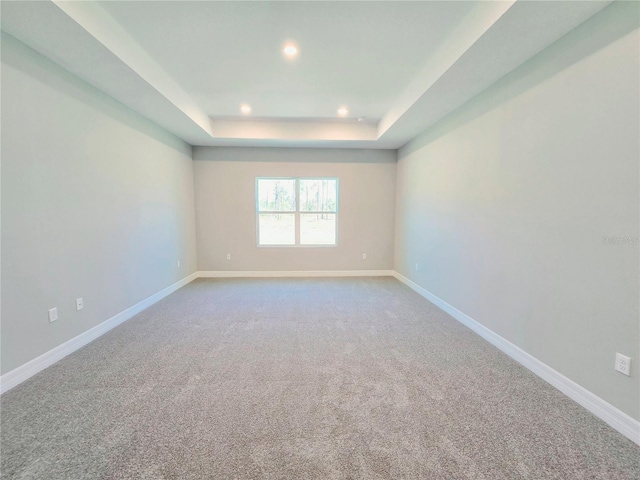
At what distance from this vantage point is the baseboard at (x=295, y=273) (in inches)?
208

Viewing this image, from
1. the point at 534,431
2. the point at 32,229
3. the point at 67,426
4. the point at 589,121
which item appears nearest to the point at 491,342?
the point at 534,431

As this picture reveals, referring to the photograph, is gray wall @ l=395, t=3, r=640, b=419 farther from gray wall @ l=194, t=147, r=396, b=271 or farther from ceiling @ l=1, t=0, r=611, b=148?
gray wall @ l=194, t=147, r=396, b=271

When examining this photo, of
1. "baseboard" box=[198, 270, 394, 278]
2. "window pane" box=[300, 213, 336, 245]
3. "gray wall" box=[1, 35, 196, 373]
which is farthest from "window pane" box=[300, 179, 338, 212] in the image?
"gray wall" box=[1, 35, 196, 373]

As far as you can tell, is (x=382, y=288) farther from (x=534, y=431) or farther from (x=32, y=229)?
(x=32, y=229)

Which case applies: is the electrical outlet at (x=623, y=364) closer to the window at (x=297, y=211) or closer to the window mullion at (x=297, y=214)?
the window at (x=297, y=211)

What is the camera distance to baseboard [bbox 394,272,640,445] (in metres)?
1.50

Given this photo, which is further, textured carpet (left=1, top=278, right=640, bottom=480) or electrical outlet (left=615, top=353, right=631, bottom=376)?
electrical outlet (left=615, top=353, right=631, bottom=376)

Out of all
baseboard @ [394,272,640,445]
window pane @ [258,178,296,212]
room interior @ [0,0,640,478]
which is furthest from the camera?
window pane @ [258,178,296,212]

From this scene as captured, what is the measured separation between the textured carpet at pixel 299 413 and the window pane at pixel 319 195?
3026 millimetres

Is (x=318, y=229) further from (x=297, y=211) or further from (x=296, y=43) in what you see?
(x=296, y=43)

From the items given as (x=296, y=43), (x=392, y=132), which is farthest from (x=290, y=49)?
(x=392, y=132)

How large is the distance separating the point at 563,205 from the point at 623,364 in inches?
41.4

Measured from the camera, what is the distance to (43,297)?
2.15m

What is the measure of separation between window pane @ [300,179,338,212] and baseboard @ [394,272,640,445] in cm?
321
